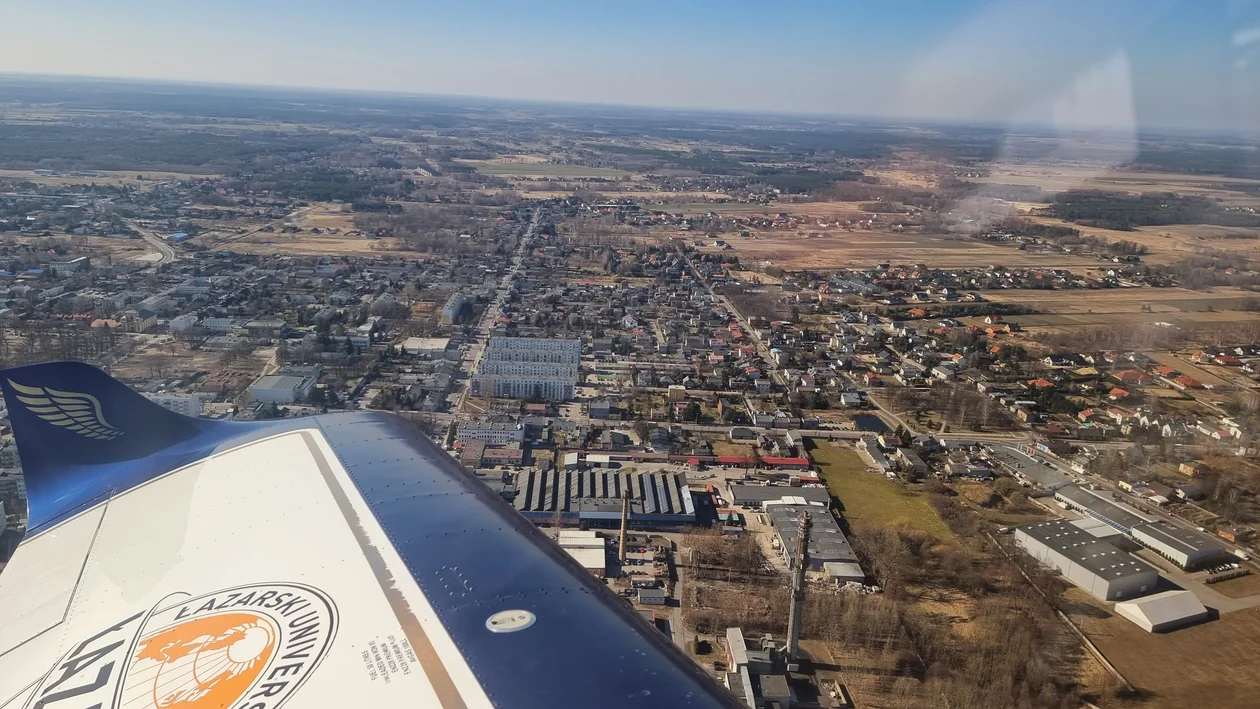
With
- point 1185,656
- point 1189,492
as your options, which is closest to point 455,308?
point 1189,492

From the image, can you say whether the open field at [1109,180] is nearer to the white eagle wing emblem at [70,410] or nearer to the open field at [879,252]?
the open field at [879,252]

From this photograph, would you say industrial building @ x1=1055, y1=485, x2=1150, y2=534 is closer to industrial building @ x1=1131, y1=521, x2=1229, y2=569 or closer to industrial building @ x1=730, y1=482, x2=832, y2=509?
industrial building @ x1=1131, y1=521, x2=1229, y2=569

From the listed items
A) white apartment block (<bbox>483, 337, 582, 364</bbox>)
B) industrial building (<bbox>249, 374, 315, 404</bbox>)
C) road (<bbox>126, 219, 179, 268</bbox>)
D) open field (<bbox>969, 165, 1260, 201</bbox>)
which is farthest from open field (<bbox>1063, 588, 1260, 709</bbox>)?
open field (<bbox>969, 165, 1260, 201</bbox>)

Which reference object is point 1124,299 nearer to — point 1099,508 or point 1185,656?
point 1099,508

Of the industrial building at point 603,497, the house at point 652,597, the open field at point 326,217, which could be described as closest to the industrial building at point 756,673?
the house at point 652,597

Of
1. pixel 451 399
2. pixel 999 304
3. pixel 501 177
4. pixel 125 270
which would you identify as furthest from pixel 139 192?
pixel 999 304
